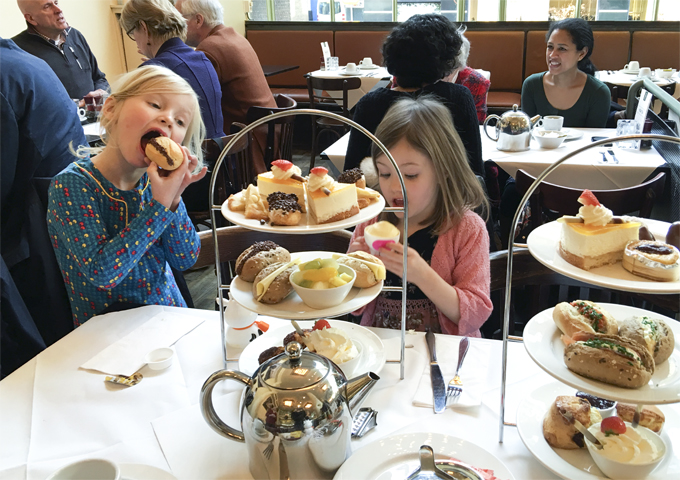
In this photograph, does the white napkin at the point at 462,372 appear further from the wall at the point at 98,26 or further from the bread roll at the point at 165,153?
the wall at the point at 98,26

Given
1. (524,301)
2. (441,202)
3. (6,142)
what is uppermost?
(6,142)

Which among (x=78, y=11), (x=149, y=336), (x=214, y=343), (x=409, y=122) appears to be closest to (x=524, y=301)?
(x=409, y=122)

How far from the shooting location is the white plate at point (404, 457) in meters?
0.84

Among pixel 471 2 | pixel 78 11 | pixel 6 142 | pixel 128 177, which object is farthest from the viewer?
pixel 471 2

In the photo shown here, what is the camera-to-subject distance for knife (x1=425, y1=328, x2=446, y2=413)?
103cm

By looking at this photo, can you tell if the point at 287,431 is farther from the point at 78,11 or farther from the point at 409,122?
the point at 78,11

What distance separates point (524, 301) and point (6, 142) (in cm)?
182

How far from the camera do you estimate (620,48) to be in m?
6.04

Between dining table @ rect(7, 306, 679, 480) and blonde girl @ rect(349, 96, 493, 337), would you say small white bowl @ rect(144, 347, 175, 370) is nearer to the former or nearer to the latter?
dining table @ rect(7, 306, 679, 480)

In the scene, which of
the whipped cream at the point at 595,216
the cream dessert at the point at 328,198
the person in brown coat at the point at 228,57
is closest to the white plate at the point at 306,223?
the cream dessert at the point at 328,198

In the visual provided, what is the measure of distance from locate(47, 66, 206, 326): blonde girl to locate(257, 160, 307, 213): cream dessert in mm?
350

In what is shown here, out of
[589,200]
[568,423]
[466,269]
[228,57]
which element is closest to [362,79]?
[228,57]

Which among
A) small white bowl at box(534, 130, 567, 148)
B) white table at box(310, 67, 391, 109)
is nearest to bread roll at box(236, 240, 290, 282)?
small white bowl at box(534, 130, 567, 148)

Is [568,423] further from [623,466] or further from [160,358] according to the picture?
[160,358]
